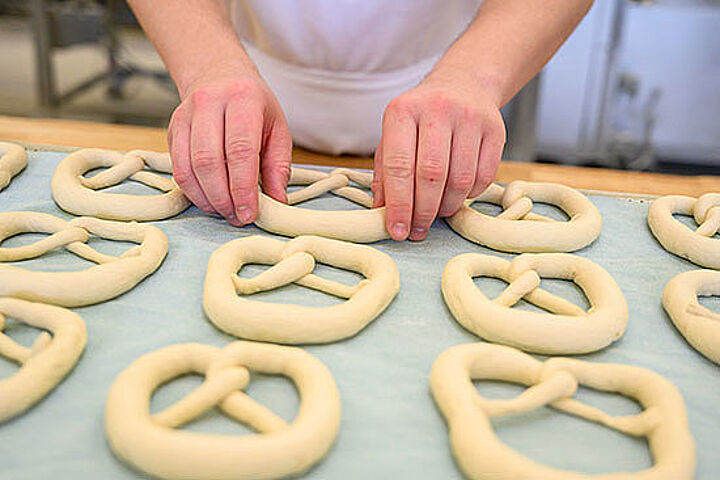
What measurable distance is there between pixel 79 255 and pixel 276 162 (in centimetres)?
37

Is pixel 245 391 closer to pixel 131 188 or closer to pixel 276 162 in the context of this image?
pixel 276 162

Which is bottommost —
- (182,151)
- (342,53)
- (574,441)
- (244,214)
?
(574,441)

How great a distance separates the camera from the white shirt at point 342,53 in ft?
5.02

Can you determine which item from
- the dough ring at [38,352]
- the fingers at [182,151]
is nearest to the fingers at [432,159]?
the fingers at [182,151]

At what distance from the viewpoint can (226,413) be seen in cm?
76

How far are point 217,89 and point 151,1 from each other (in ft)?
1.46

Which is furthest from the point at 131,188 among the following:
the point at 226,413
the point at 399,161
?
the point at 226,413

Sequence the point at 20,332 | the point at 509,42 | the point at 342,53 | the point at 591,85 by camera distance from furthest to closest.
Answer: the point at 591,85
the point at 342,53
the point at 509,42
the point at 20,332

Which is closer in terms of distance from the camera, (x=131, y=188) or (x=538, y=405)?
(x=538, y=405)

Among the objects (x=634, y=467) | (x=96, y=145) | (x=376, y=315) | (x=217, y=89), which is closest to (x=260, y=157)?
(x=217, y=89)

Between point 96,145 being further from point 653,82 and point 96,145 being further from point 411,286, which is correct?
point 653,82

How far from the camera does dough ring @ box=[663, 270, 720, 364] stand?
2.95 ft

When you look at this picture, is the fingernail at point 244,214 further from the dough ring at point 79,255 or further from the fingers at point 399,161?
the fingers at point 399,161

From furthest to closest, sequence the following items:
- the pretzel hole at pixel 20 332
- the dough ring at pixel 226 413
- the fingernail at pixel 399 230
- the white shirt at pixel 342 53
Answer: the white shirt at pixel 342 53
the fingernail at pixel 399 230
the pretzel hole at pixel 20 332
the dough ring at pixel 226 413
